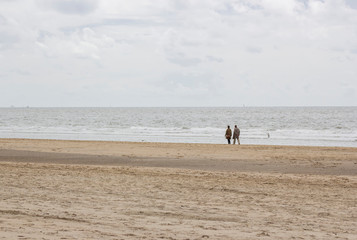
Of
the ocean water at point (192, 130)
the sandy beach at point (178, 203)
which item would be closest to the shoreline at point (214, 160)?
the sandy beach at point (178, 203)

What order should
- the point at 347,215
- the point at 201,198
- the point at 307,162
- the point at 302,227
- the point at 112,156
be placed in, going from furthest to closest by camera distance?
the point at 112,156 → the point at 307,162 → the point at 201,198 → the point at 347,215 → the point at 302,227

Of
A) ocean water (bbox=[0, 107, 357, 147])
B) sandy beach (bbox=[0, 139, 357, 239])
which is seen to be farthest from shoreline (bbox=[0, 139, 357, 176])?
ocean water (bbox=[0, 107, 357, 147])

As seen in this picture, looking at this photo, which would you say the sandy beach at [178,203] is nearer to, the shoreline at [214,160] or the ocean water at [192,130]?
the shoreline at [214,160]

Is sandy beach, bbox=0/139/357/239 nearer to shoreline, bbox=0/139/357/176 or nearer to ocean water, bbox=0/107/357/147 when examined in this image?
shoreline, bbox=0/139/357/176

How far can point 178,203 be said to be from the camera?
862 centimetres

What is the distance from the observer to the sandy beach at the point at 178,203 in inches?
255

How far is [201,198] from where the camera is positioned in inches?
365

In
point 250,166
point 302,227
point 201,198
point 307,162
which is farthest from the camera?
point 307,162

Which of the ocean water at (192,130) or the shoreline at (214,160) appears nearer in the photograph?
the shoreline at (214,160)

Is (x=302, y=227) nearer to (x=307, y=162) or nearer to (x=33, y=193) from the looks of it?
(x=33, y=193)

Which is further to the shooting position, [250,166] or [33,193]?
[250,166]

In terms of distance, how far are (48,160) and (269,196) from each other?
11093mm

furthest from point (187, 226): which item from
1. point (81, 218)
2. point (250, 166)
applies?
point (250, 166)

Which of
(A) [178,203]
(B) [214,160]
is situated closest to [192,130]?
(B) [214,160]
